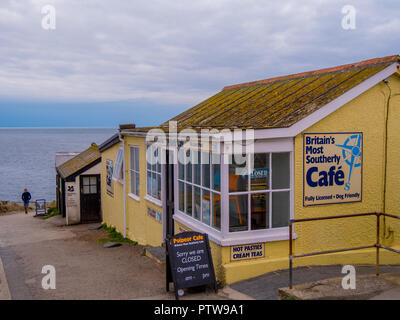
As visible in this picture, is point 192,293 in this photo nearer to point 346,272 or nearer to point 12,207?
point 346,272

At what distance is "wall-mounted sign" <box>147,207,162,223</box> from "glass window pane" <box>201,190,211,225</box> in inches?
119

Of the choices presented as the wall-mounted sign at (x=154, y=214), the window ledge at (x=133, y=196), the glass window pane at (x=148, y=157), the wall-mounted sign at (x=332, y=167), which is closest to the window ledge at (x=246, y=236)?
the wall-mounted sign at (x=332, y=167)

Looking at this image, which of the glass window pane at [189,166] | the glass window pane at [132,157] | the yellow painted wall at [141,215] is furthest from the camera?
the glass window pane at [132,157]

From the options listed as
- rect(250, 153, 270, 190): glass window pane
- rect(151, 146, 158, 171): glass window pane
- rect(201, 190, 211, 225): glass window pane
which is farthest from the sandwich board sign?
rect(151, 146, 158, 171): glass window pane

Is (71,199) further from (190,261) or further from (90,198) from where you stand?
(190,261)

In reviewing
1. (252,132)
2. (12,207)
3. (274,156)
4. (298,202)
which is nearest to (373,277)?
(298,202)

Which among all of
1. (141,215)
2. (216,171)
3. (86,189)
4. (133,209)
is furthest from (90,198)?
(216,171)

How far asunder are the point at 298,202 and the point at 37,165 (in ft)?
278

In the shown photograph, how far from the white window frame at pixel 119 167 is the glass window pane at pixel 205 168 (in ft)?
20.2

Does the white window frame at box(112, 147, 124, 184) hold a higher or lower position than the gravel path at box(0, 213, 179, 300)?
higher

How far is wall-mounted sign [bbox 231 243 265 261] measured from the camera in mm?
7715

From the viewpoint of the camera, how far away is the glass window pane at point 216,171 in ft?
25.9

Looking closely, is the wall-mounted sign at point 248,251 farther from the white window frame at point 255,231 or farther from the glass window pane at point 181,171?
the glass window pane at point 181,171

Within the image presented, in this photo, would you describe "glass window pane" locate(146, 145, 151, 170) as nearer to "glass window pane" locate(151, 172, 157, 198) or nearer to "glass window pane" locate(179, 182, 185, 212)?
"glass window pane" locate(151, 172, 157, 198)
